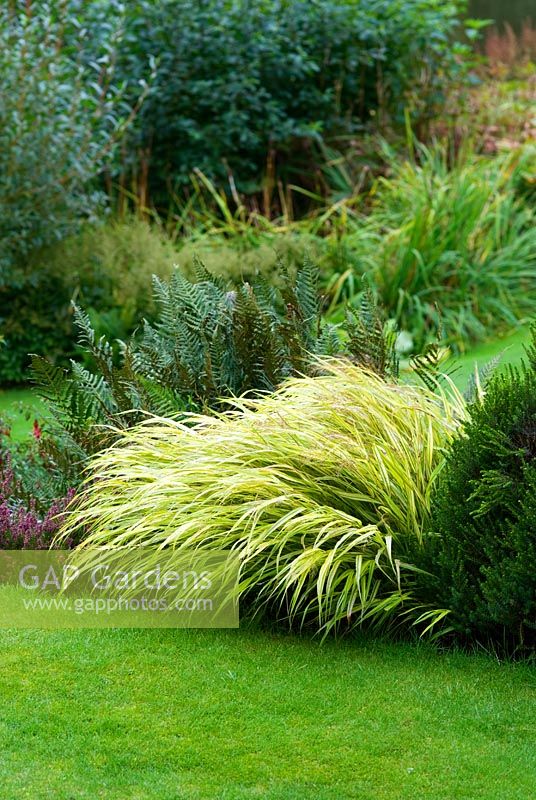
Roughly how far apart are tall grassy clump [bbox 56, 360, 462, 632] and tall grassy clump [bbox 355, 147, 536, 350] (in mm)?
3973

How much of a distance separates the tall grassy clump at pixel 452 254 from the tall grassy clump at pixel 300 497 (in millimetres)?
3973

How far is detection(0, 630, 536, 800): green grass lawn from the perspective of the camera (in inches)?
120

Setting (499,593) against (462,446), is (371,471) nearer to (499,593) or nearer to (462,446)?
(462,446)

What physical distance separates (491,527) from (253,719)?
106 cm

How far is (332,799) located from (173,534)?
1.22 metres

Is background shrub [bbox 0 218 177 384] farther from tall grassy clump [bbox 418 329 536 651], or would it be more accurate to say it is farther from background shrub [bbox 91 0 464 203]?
tall grassy clump [bbox 418 329 536 651]

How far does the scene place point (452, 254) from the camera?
8852 mm

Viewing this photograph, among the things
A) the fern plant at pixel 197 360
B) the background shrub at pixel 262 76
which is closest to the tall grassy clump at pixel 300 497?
the fern plant at pixel 197 360

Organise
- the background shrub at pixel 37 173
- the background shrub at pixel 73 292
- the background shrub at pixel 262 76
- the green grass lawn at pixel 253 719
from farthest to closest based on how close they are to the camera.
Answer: the background shrub at pixel 262 76 → the background shrub at pixel 73 292 → the background shrub at pixel 37 173 → the green grass lawn at pixel 253 719

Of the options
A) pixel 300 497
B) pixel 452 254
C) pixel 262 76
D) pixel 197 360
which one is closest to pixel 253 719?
pixel 300 497

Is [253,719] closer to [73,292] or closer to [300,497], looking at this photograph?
[300,497]

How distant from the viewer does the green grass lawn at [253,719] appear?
10.0ft

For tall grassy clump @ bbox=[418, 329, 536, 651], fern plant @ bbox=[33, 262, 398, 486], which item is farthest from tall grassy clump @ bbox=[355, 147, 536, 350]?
tall grassy clump @ bbox=[418, 329, 536, 651]

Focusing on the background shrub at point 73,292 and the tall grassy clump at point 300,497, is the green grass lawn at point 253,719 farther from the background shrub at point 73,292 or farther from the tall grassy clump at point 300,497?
the background shrub at point 73,292
